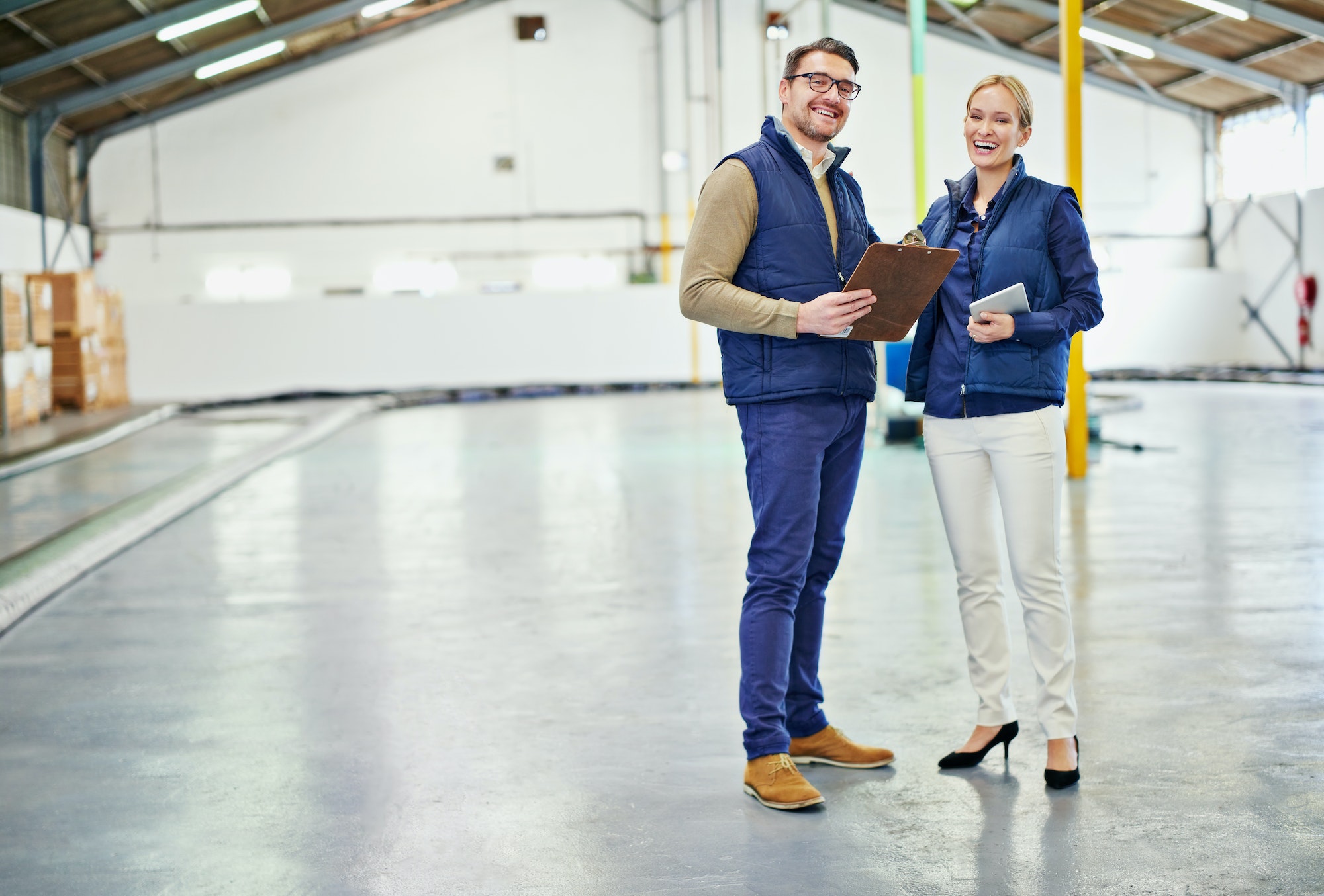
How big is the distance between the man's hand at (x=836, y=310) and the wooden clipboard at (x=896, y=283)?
0.02 m

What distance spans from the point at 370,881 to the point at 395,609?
8.33ft

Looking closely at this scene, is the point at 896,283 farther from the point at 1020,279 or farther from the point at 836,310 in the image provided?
the point at 1020,279

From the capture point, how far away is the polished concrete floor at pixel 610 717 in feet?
7.84

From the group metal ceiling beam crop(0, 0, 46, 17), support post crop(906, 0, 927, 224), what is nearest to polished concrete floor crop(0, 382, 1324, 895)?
support post crop(906, 0, 927, 224)

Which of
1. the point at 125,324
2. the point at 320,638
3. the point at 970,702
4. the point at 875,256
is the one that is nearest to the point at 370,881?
the point at 875,256

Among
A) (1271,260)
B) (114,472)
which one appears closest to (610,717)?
(114,472)

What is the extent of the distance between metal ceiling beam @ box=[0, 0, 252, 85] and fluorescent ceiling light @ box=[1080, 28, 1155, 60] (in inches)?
494

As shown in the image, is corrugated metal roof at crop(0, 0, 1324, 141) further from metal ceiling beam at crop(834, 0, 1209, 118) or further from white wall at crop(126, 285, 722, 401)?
white wall at crop(126, 285, 722, 401)

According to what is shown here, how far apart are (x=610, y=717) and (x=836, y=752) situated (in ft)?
2.34

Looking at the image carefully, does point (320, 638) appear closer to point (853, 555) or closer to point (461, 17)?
point (853, 555)

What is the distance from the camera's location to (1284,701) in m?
3.28

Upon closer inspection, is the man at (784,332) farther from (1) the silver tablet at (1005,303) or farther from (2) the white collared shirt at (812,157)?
(1) the silver tablet at (1005,303)

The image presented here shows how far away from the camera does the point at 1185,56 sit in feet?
62.7

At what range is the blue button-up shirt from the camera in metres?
2.75
